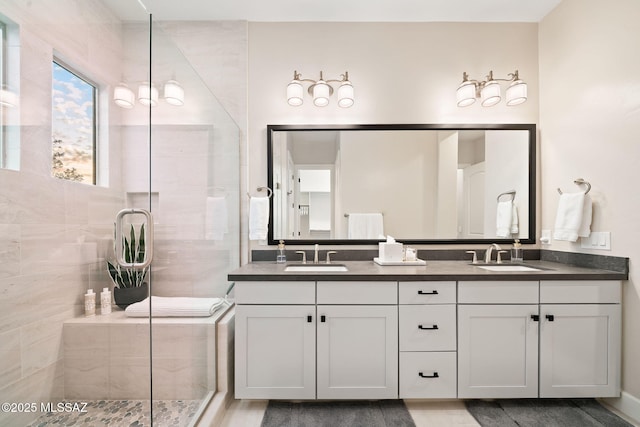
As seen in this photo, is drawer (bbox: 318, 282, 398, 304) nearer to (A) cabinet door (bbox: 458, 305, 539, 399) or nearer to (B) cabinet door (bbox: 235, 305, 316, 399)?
(B) cabinet door (bbox: 235, 305, 316, 399)

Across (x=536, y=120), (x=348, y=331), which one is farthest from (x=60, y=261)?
(x=536, y=120)

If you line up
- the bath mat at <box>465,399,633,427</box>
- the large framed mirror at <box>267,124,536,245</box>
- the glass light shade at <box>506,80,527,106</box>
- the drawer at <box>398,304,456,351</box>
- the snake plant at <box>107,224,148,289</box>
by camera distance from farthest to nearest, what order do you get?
the large framed mirror at <box>267,124,536,245</box> → the glass light shade at <box>506,80,527,106</box> → the drawer at <box>398,304,456,351</box> → the bath mat at <box>465,399,633,427</box> → the snake plant at <box>107,224,148,289</box>

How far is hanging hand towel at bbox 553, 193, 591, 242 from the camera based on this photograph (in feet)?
6.52

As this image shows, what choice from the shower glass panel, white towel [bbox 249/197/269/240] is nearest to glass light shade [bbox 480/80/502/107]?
white towel [bbox 249/197/269/240]

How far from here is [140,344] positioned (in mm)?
1286

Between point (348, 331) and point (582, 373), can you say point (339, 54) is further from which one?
point (582, 373)

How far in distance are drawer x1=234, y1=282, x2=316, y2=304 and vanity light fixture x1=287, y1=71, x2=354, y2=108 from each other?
1351 mm

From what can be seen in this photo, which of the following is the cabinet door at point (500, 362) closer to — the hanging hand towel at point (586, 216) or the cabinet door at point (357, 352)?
the cabinet door at point (357, 352)

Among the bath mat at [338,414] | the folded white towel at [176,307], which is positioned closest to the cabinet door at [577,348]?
the bath mat at [338,414]

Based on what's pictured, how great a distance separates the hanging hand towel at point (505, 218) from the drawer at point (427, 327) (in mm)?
977

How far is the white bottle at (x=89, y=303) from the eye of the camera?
4.34 feet

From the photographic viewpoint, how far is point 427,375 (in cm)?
183

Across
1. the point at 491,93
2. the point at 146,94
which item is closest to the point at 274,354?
the point at 146,94

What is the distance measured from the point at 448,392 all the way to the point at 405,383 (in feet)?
0.84
